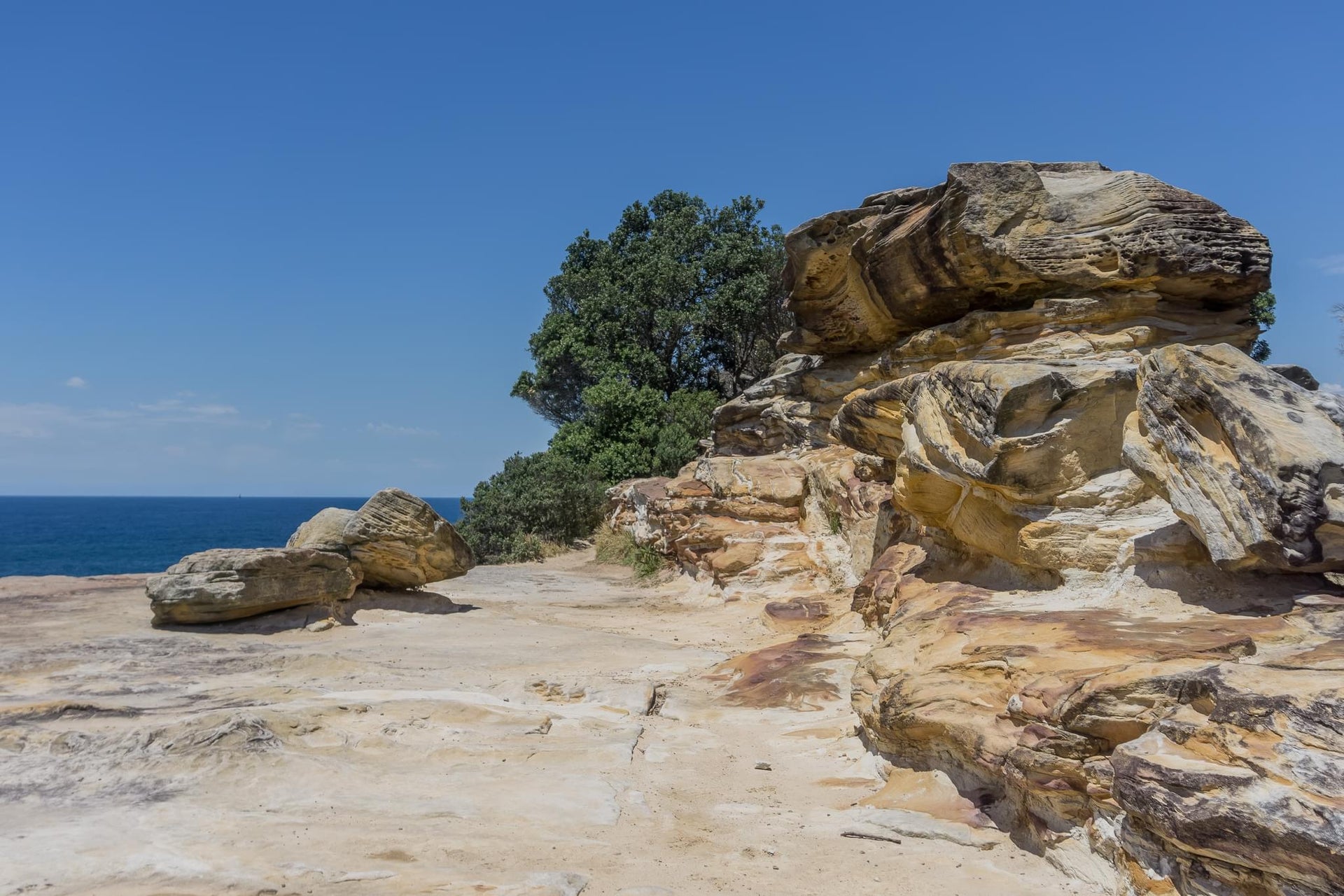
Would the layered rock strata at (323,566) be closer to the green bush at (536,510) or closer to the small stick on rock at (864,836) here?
the small stick on rock at (864,836)

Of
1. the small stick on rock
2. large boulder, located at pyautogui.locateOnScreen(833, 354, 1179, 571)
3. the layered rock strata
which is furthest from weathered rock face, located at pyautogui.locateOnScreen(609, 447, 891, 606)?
the small stick on rock

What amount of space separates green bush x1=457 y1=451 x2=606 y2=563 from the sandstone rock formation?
9.44m

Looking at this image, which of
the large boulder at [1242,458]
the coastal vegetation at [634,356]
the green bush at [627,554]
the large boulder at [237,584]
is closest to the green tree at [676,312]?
the coastal vegetation at [634,356]

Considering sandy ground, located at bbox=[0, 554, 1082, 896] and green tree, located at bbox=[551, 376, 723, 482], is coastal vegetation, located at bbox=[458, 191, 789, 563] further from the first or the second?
sandy ground, located at bbox=[0, 554, 1082, 896]

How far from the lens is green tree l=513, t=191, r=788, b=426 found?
2612cm

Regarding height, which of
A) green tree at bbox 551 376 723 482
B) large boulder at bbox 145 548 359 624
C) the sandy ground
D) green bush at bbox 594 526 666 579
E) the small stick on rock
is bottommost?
the small stick on rock

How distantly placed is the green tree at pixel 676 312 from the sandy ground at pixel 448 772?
664 inches

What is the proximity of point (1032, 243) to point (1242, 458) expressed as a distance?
186 inches

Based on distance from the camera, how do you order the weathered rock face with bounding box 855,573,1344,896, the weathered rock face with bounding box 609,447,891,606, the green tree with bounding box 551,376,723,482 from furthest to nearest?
the green tree with bounding box 551,376,723,482, the weathered rock face with bounding box 609,447,891,606, the weathered rock face with bounding box 855,573,1344,896

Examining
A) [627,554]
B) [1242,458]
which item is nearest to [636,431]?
[627,554]

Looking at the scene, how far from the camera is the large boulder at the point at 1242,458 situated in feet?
15.9

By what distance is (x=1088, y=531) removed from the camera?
674cm

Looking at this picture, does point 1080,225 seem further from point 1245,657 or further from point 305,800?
point 305,800

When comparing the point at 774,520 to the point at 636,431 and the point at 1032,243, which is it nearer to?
the point at 1032,243
